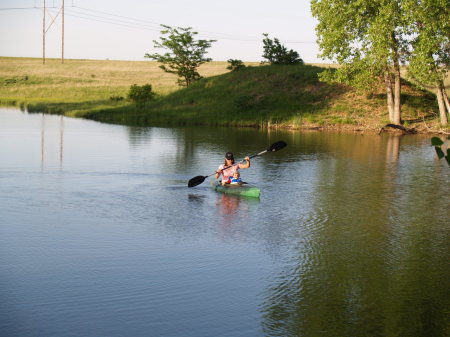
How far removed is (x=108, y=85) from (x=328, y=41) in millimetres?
58139

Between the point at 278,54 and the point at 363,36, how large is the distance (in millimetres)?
26277

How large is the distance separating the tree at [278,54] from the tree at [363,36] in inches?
911

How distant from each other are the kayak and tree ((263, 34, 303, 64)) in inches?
1979

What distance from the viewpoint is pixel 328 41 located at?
44.2m

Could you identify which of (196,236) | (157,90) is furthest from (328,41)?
(157,90)

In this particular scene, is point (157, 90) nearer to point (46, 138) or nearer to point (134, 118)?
point (134, 118)

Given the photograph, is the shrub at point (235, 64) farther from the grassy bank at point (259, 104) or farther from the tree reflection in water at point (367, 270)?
the tree reflection in water at point (367, 270)

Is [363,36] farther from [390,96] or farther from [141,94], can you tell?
[141,94]

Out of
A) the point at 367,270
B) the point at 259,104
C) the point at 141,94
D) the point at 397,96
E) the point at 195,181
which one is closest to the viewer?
the point at 367,270

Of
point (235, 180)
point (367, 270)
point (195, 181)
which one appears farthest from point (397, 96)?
point (367, 270)

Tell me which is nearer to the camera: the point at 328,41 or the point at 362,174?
the point at 362,174

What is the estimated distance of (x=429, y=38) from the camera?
40.0m

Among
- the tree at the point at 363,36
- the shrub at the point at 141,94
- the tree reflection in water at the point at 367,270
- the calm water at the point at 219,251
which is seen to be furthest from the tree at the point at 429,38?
the shrub at the point at 141,94

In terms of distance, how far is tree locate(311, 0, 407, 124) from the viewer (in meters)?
41.3
